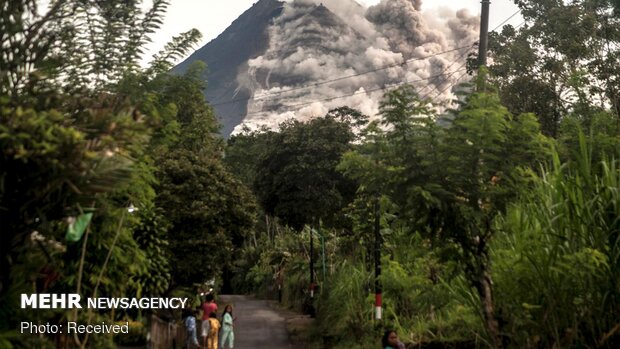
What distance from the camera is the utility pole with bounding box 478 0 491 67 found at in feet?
57.6

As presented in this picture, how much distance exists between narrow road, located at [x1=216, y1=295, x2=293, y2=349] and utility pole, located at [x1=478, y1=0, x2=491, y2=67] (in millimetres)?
12800

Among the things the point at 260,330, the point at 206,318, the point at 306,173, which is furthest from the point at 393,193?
the point at 260,330

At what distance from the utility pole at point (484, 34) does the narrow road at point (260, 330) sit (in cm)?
1280

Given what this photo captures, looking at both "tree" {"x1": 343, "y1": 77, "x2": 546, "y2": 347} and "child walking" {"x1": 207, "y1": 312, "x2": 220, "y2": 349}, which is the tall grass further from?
"child walking" {"x1": 207, "y1": 312, "x2": 220, "y2": 349}

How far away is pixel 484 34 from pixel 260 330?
18.0 m

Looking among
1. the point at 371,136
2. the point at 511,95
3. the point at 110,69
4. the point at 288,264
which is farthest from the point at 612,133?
the point at 288,264

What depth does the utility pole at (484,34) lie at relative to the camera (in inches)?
691

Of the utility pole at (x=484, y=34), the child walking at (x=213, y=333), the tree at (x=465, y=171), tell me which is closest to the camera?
the tree at (x=465, y=171)

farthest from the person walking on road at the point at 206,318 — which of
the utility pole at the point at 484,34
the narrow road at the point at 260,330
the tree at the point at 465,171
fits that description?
the tree at the point at 465,171

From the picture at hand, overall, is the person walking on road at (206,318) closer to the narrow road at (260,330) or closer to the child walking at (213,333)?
the child walking at (213,333)

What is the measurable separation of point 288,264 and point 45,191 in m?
41.9

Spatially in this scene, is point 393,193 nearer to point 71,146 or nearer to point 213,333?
point 71,146

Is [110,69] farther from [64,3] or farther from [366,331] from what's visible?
[366,331]

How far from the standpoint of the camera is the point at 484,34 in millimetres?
18375
